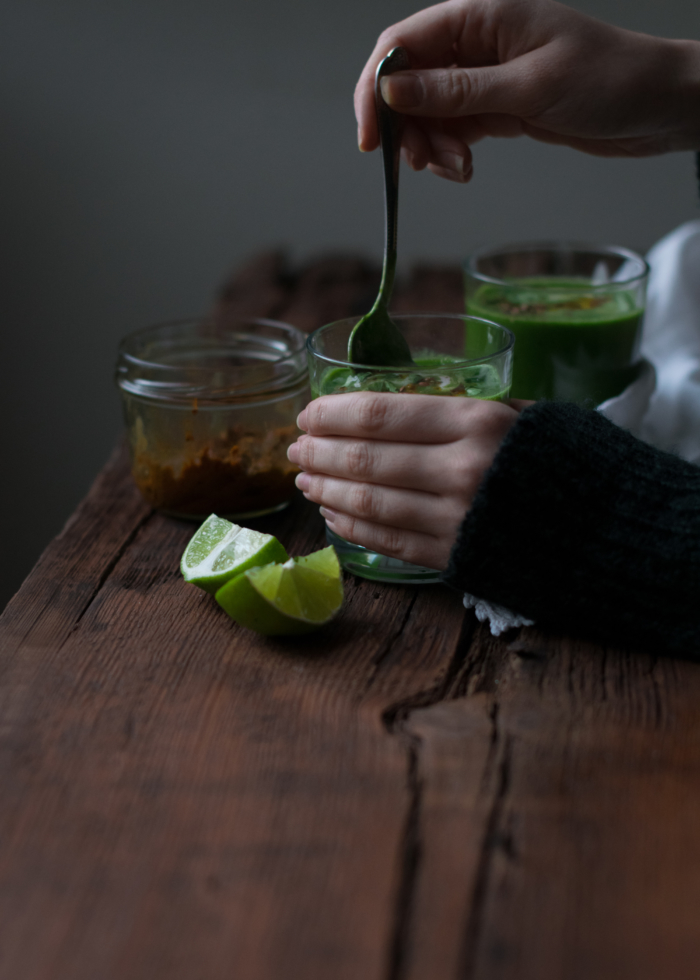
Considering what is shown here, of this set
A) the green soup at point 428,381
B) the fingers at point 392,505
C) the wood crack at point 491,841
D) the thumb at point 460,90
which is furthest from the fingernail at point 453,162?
the wood crack at point 491,841

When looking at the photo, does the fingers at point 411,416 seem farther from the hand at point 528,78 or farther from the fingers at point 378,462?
the hand at point 528,78

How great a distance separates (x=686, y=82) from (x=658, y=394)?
379mm

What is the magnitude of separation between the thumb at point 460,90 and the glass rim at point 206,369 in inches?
11.1

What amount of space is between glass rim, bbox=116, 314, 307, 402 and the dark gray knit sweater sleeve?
0.35m

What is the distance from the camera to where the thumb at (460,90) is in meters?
0.88

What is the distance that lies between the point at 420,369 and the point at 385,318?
0.46 ft

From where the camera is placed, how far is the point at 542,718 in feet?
2.06

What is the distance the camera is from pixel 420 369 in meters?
0.75

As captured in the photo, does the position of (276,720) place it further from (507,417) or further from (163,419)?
(163,419)

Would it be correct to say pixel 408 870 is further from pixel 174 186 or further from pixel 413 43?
pixel 174 186

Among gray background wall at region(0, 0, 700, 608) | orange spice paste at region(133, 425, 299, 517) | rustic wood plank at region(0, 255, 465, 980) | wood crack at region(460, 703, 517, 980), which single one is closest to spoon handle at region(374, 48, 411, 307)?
orange spice paste at region(133, 425, 299, 517)

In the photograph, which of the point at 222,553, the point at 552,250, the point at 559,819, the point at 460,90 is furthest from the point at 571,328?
the point at 559,819

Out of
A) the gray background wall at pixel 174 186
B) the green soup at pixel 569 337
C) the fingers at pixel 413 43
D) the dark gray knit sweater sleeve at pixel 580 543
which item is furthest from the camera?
the gray background wall at pixel 174 186

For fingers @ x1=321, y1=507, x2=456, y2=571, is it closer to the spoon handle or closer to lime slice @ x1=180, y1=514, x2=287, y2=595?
lime slice @ x1=180, y1=514, x2=287, y2=595
